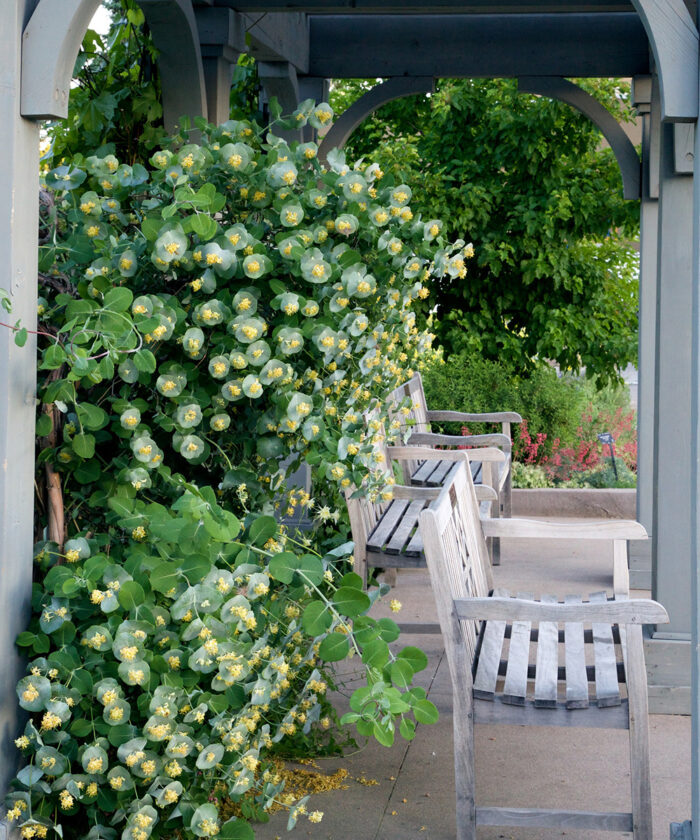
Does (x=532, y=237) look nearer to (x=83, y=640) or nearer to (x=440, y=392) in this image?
(x=440, y=392)

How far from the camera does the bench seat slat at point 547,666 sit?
8.52 feet

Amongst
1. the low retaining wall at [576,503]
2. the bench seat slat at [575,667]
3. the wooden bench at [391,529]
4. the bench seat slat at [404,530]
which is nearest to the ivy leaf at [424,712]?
the bench seat slat at [575,667]

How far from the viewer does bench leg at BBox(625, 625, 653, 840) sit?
255 cm

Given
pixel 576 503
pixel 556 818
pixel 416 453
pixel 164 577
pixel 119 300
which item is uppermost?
pixel 119 300

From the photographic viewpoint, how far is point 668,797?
3035 millimetres

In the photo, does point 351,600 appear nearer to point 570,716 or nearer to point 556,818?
point 570,716

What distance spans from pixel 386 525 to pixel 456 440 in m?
1.65

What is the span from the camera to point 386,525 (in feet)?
14.4

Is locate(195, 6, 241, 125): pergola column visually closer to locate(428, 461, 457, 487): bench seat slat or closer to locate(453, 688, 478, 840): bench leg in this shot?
locate(428, 461, 457, 487): bench seat slat

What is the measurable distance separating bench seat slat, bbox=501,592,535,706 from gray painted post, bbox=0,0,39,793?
1206 millimetres

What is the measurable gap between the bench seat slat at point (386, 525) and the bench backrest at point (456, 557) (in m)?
0.49

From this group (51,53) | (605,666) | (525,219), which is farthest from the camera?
(525,219)

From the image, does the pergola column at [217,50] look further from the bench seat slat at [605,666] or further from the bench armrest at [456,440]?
the bench seat slat at [605,666]

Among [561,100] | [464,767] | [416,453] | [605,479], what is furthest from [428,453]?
[605,479]
